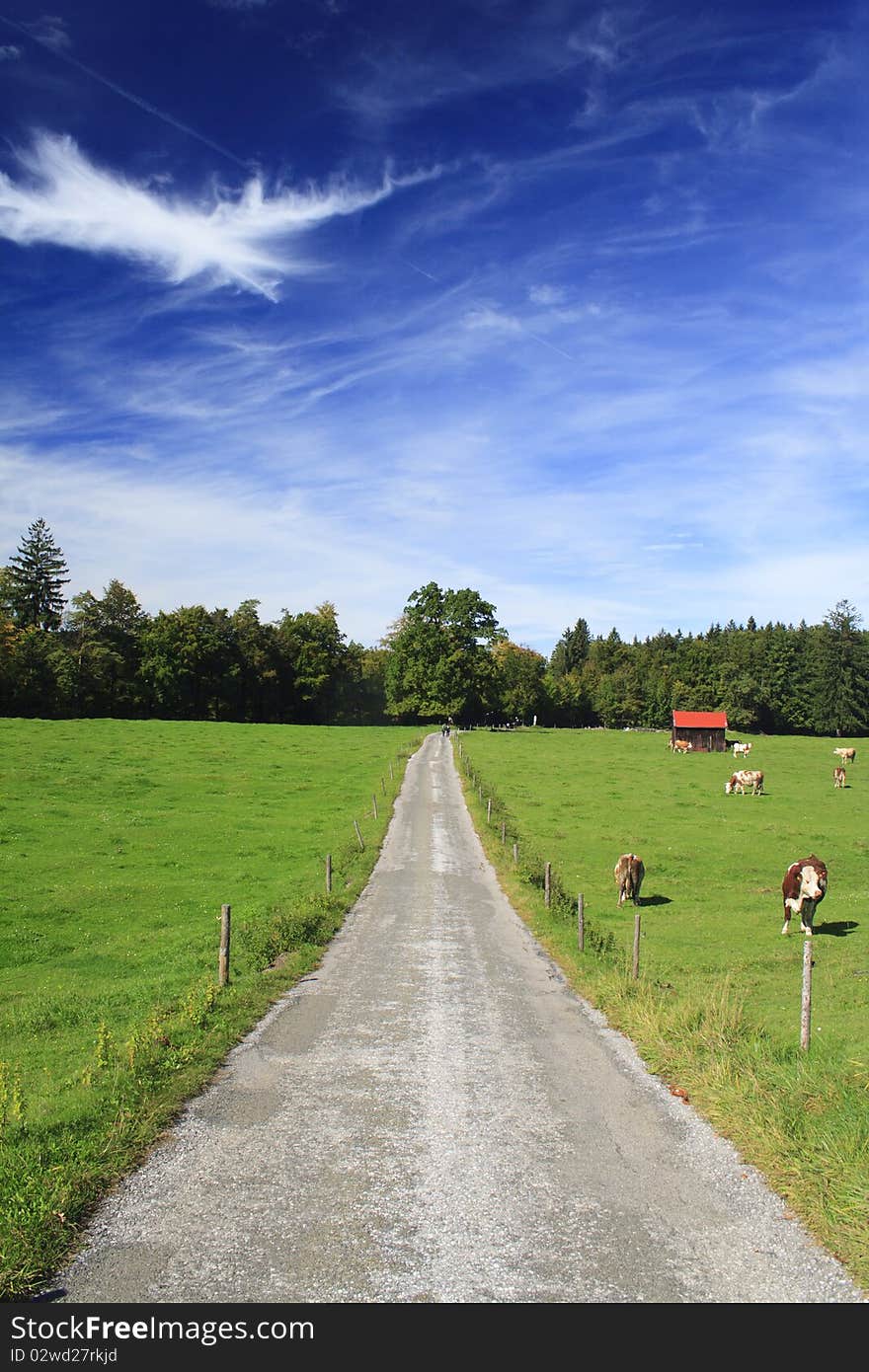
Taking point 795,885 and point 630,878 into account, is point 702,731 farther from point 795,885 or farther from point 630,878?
point 795,885

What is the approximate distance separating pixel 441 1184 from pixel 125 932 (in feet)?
50.0

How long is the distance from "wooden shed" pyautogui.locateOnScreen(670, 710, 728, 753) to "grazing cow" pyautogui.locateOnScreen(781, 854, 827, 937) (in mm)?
69446

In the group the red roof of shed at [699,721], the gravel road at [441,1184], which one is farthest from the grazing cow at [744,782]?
the gravel road at [441,1184]

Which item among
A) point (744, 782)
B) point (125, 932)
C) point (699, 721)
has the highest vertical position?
point (699, 721)

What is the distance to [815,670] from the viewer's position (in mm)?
134000

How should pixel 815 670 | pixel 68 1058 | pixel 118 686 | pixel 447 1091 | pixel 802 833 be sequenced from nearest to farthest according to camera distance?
pixel 447 1091 < pixel 68 1058 < pixel 802 833 < pixel 118 686 < pixel 815 670

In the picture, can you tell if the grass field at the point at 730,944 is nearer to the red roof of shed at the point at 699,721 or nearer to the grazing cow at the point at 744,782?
the grazing cow at the point at 744,782

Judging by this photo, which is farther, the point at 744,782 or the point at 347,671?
the point at 347,671

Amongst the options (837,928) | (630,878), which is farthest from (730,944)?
(630,878)

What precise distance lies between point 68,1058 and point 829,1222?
10320 mm

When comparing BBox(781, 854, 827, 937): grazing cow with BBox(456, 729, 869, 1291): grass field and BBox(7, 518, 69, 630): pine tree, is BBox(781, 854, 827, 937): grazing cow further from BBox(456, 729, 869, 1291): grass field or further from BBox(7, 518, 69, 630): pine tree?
BBox(7, 518, 69, 630): pine tree

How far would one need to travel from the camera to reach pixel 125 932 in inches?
840
